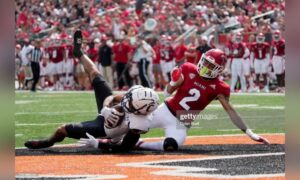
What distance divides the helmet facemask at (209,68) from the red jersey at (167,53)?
14.3 m

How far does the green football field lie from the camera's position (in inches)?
326

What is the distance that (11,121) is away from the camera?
3.44ft

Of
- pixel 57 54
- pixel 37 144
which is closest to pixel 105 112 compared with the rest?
pixel 37 144

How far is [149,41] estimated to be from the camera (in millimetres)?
21641

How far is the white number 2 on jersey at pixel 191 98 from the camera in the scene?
6254 mm

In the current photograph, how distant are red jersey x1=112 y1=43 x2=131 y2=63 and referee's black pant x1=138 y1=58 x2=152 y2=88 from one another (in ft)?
2.98

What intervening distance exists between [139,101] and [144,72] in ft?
44.1

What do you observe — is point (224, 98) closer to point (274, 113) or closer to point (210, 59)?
point (210, 59)

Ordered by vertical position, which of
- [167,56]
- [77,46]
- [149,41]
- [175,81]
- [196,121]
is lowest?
[196,121]

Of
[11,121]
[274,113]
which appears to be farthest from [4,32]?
[274,113]

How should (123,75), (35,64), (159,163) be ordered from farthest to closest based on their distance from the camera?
(123,75)
(35,64)
(159,163)

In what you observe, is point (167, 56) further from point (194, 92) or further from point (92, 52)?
point (194, 92)

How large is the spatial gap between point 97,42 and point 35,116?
1094 centimetres

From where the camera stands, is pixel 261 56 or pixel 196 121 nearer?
pixel 196 121
